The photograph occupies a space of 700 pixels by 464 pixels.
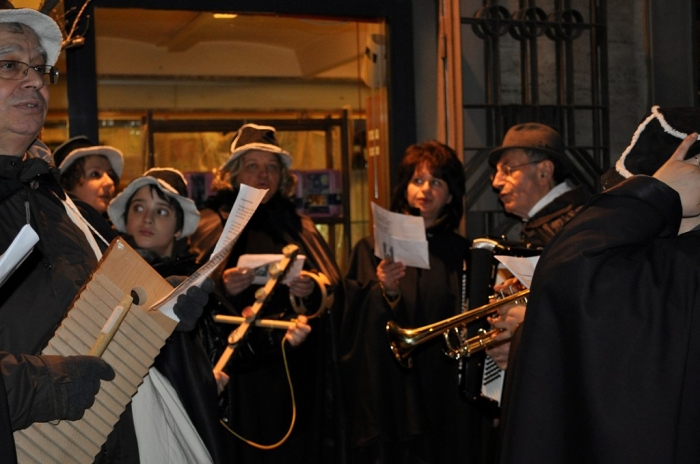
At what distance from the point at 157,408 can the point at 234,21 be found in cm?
657

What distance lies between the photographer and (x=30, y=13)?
2.76 m

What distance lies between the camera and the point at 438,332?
4211 mm

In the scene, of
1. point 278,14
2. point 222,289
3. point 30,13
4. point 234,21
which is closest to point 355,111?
point 234,21

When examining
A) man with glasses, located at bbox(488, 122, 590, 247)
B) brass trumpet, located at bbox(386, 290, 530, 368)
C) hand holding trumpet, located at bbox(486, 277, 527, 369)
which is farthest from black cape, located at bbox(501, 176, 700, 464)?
man with glasses, located at bbox(488, 122, 590, 247)

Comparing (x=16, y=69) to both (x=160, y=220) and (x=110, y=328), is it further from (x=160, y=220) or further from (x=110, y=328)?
(x=160, y=220)

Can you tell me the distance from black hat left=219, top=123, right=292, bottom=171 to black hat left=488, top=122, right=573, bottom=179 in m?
1.29

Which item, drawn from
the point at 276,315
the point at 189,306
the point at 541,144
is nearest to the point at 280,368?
the point at 276,315

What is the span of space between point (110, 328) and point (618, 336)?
135cm

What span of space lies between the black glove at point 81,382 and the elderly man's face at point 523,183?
9.10 feet

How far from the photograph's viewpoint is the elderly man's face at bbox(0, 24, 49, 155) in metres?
2.68

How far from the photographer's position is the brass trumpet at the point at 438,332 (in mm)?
3886

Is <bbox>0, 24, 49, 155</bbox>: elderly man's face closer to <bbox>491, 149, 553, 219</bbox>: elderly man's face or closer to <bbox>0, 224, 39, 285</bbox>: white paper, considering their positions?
<bbox>0, 224, 39, 285</bbox>: white paper

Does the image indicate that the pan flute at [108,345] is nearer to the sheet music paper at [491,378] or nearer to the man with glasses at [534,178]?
the sheet music paper at [491,378]

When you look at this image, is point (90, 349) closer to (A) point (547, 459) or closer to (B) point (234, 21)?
(A) point (547, 459)
